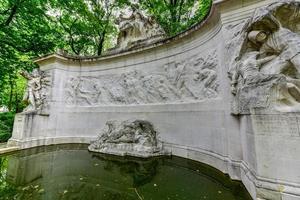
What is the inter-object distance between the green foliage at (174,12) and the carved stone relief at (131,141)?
280 inches

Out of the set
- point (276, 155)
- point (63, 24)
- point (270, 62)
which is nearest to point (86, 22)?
point (63, 24)

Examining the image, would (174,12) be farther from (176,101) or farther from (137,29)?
(176,101)

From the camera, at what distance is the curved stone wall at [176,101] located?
3.41 meters

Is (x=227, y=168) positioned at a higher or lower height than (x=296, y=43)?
lower

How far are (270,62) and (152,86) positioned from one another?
12.9 ft

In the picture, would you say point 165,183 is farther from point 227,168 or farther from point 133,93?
point 133,93

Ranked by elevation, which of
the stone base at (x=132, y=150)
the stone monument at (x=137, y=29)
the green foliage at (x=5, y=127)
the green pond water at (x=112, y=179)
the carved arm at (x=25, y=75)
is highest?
the stone monument at (x=137, y=29)

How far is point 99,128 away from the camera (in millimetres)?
7461

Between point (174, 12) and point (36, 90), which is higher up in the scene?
point (174, 12)

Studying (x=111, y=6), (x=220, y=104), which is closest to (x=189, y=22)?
(x=111, y=6)

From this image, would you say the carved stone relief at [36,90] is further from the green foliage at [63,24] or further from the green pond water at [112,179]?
the green pond water at [112,179]

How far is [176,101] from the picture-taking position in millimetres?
5680

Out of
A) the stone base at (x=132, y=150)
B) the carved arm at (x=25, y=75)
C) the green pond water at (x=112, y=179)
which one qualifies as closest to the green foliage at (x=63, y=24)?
the carved arm at (x=25, y=75)

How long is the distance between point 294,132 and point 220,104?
1.97 metres
